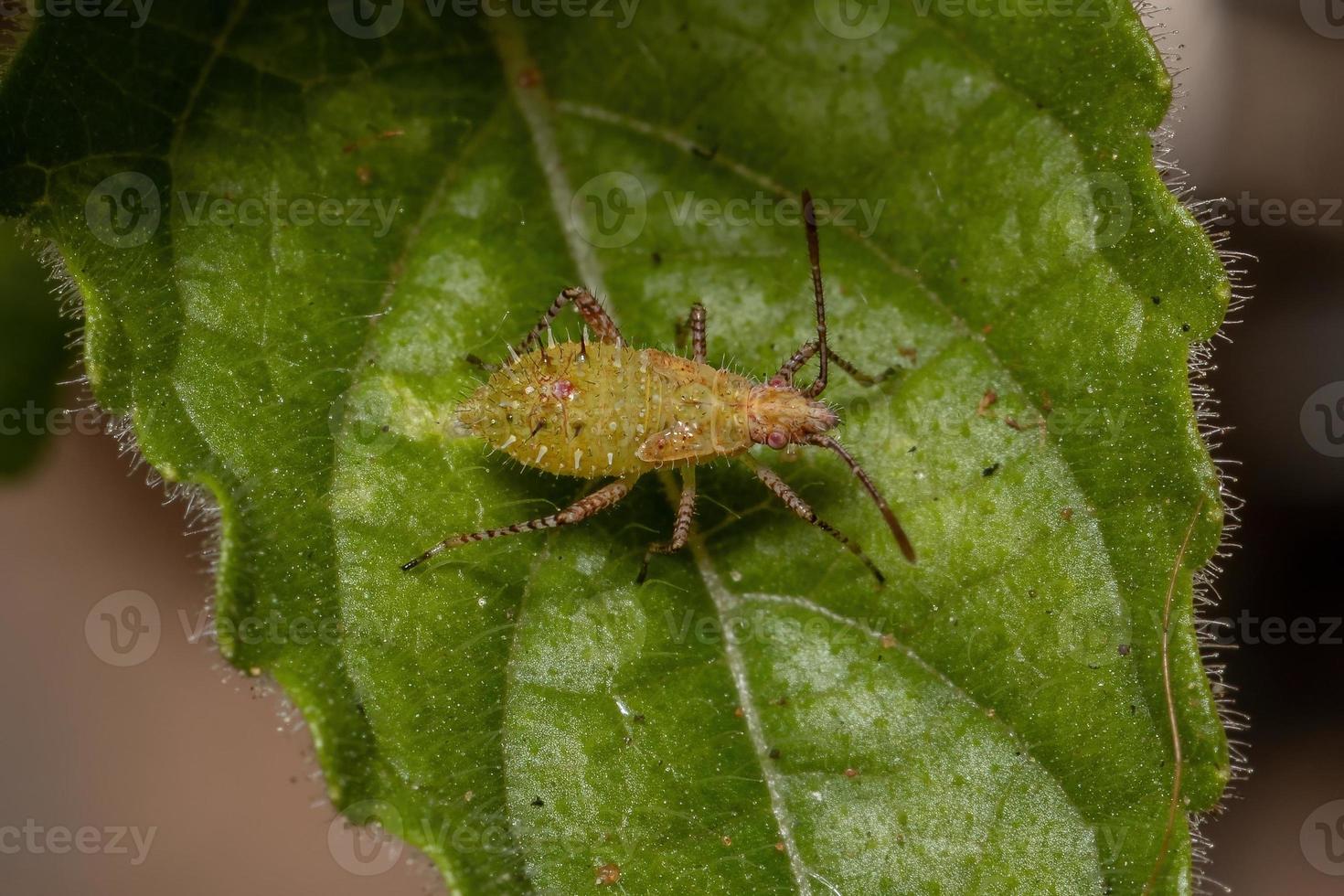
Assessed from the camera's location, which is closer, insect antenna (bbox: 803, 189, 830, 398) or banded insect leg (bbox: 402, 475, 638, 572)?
banded insect leg (bbox: 402, 475, 638, 572)

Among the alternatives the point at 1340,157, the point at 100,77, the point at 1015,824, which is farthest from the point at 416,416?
the point at 1340,157

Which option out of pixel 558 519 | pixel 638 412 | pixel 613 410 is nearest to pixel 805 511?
pixel 638 412

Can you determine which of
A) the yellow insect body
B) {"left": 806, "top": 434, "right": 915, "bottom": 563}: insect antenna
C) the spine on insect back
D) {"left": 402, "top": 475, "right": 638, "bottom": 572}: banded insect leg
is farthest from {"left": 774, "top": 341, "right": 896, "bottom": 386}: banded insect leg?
{"left": 402, "top": 475, "right": 638, "bottom": 572}: banded insect leg

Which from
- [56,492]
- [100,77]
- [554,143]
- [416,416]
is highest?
[100,77]

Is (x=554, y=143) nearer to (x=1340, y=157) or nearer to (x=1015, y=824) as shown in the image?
(x=1015, y=824)

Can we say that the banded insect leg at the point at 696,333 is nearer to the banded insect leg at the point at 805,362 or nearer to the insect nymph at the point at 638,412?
the insect nymph at the point at 638,412

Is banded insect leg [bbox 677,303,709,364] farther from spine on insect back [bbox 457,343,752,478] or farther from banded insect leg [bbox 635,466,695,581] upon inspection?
banded insect leg [bbox 635,466,695,581]

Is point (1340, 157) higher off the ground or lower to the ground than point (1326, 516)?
higher
